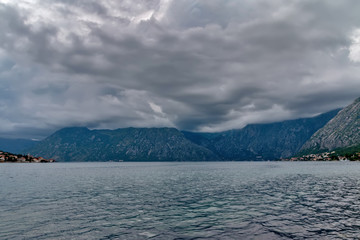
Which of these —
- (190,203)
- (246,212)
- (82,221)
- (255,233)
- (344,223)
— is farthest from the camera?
(190,203)

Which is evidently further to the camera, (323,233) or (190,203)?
(190,203)

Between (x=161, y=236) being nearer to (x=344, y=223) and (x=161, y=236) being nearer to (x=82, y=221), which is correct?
(x=82, y=221)

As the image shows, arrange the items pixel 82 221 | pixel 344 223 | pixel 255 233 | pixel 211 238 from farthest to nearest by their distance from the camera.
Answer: pixel 82 221, pixel 344 223, pixel 255 233, pixel 211 238

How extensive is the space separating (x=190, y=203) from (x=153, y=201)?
7327 millimetres

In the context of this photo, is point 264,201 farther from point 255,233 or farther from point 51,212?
point 51,212

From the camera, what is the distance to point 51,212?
115ft

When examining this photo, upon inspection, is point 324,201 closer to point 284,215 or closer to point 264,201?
point 264,201

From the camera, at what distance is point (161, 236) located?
909 inches

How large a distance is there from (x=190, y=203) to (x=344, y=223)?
2244cm

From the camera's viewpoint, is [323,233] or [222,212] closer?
[323,233]

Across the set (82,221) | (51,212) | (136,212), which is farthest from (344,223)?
(51,212)

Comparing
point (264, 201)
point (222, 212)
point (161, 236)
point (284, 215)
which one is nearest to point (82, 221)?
point (161, 236)

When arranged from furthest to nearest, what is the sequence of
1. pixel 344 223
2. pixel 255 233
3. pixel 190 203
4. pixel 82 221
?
pixel 190 203, pixel 82 221, pixel 344 223, pixel 255 233

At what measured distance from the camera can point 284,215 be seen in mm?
31469
